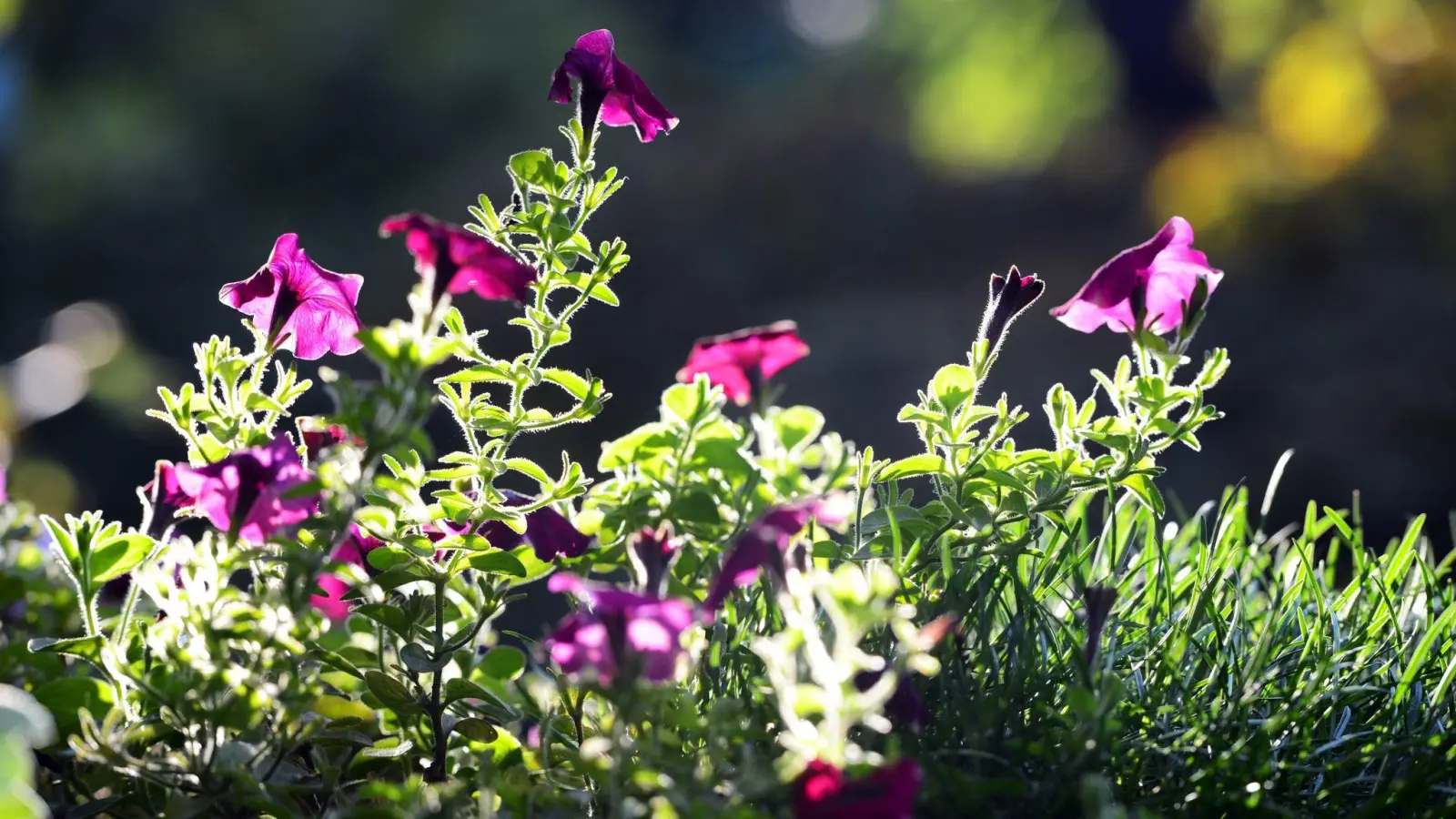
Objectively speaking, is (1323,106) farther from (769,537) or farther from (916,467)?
(769,537)

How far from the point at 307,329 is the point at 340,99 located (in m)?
10.1

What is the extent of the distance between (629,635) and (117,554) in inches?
15.0

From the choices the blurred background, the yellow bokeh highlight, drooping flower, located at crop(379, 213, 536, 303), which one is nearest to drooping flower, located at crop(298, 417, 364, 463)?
drooping flower, located at crop(379, 213, 536, 303)

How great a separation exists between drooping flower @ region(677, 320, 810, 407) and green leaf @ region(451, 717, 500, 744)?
0.29 m

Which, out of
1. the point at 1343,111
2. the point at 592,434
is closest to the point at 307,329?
the point at 592,434

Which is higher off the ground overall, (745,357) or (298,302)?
(298,302)

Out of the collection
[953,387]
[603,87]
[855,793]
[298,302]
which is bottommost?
[855,793]

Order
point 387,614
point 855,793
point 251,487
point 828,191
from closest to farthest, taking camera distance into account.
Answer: point 855,793 → point 251,487 → point 387,614 → point 828,191

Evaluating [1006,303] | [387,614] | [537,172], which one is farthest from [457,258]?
[1006,303]

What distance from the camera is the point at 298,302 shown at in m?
0.77

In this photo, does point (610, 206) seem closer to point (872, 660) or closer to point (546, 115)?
point (546, 115)

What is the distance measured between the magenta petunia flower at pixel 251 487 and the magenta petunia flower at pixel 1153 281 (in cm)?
49

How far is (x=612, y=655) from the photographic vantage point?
575 millimetres

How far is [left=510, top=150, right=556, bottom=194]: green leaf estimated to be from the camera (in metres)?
0.75
